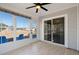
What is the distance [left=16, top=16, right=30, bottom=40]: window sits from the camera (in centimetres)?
470

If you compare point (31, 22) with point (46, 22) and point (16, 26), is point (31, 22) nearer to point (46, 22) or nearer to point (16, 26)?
point (46, 22)

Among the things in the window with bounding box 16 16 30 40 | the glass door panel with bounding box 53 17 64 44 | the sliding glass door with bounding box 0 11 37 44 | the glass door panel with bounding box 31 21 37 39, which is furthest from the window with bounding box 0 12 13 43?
the glass door panel with bounding box 53 17 64 44

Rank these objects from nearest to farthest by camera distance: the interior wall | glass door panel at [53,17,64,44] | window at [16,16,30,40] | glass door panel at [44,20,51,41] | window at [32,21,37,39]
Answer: the interior wall, window at [16,16,30,40], glass door panel at [53,17,64,44], glass door panel at [44,20,51,41], window at [32,21,37,39]

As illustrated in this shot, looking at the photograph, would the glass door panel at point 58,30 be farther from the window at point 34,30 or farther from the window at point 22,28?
the window at point 22,28

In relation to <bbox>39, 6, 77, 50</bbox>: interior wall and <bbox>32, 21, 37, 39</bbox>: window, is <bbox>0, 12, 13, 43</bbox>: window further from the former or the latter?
<bbox>39, 6, 77, 50</bbox>: interior wall

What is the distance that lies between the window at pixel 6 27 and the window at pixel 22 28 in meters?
0.55

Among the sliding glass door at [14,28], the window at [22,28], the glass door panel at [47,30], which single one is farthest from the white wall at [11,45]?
the glass door panel at [47,30]

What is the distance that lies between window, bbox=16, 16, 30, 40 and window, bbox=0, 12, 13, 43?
552 mm

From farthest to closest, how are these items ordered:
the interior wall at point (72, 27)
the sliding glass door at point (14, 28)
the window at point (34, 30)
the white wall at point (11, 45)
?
the window at point (34, 30)
the interior wall at point (72, 27)
the sliding glass door at point (14, 28)
the white wall at point (11, 45)

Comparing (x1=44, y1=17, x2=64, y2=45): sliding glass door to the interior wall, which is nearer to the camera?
the interior wall

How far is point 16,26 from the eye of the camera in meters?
4.50

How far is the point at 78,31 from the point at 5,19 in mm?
3330

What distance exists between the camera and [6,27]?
3.90 m

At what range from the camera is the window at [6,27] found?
364cm
